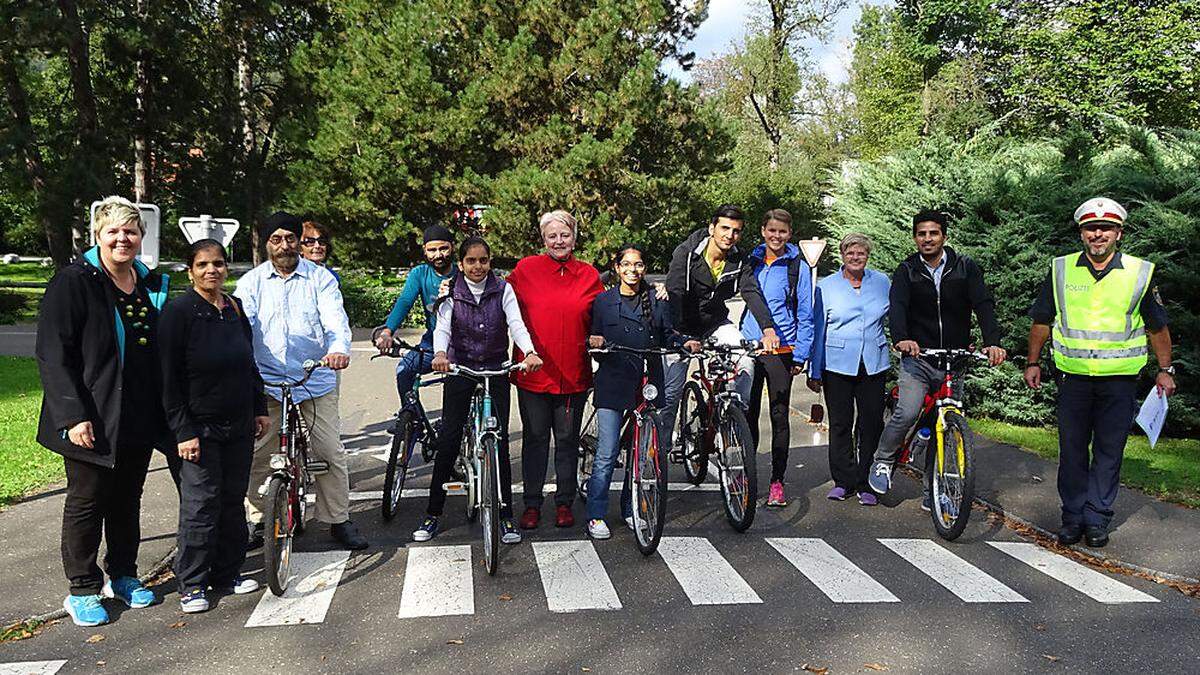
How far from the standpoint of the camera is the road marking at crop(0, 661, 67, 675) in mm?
4262

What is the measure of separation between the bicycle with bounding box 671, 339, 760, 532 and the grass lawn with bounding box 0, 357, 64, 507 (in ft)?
16.3

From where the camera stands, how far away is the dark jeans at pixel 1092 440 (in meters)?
6.25

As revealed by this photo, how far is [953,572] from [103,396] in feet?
15.3

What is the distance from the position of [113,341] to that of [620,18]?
20812 millimetres

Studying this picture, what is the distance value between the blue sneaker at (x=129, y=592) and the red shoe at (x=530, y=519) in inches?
90.4

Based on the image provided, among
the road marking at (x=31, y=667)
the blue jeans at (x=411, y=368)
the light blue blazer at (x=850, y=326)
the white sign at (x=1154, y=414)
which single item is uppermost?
the light blue blazer at (x=850, y=326)

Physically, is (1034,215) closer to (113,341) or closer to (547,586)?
(547,586)

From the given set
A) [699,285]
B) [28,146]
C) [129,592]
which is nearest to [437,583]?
[129,592]

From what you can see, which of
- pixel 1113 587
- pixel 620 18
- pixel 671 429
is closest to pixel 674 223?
pixel 620 18

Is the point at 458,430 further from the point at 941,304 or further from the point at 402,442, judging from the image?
the point at 941,304

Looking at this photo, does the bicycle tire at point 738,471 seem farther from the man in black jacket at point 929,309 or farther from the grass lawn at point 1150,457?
the grass lawn at point 1150,457

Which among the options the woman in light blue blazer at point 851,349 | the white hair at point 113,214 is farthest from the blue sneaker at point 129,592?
the woman in light blue blazer at point 851,349

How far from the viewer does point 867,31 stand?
2085 inches

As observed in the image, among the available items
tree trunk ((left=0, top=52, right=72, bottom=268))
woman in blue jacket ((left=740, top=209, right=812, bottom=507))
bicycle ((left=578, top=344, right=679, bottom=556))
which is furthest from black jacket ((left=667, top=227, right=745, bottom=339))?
tree trunk ((left=0, top=52, right=72, bottom=268))
